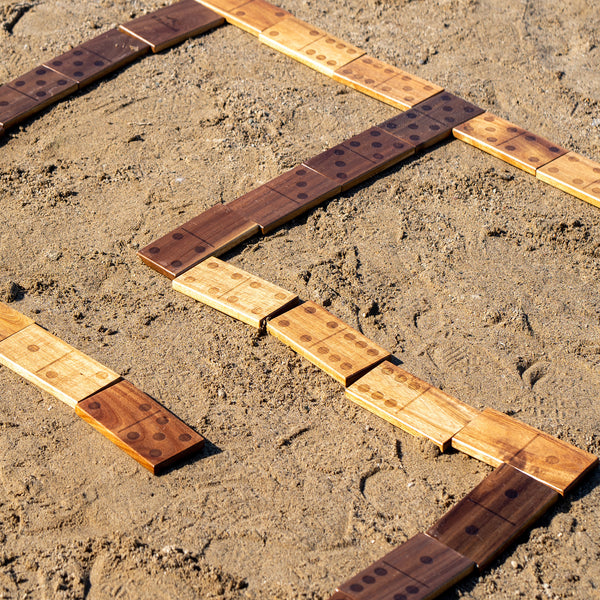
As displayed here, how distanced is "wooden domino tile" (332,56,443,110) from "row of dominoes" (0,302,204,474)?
2.78 meters

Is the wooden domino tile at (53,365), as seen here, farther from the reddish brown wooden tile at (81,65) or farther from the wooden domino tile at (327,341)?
the reddish brown wooden tile at (81,65)

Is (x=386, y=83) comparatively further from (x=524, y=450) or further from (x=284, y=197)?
(x=524, y=450)

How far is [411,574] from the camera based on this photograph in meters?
3.54

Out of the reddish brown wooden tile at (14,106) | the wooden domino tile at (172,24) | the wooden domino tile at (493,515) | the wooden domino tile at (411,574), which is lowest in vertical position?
the wooden domino tile at (411,574)

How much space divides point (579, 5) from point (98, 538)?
5376mm

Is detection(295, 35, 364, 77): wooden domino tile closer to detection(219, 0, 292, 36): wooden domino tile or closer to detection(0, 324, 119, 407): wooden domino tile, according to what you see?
detection(219, 0, 292, 36): wooden domino tile

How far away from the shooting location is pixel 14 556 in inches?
144

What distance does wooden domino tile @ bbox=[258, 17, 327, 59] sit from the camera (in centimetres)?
662

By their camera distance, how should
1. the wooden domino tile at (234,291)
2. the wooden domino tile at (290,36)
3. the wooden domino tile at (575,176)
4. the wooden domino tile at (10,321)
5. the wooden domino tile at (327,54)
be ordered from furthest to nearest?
the wooden domino tile at (290,36), the wooden domino tile at (327,54), the wooden domino tile at (575,176), the wooden domino tile at (234,291), the wooden domino tile at (10,321)

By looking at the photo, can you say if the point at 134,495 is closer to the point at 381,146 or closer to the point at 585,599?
the point at 585,599

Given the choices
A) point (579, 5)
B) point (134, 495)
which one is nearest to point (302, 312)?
point (134, 495)

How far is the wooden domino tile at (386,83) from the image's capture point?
20.2ft

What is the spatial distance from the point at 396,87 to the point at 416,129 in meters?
0.50

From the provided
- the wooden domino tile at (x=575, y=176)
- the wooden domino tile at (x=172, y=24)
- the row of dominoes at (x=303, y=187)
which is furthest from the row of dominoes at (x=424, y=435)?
the wooden domino tile at (x=172, y=24)
